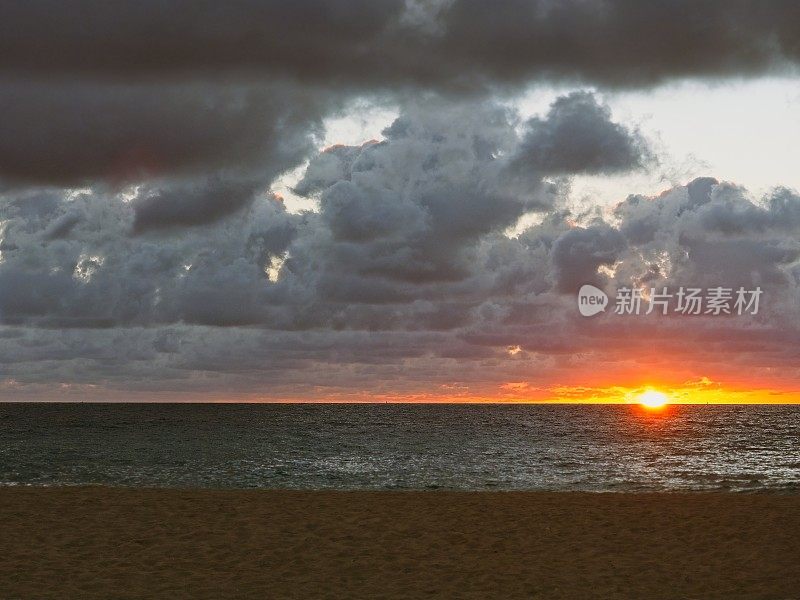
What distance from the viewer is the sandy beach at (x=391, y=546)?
57.4 feet

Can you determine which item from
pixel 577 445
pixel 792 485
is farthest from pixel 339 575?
pixel 577 445

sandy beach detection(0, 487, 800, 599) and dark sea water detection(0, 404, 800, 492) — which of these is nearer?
sandy beach detection(0, 487, 800, 599)

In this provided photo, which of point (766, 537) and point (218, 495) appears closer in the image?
point (766, 537)

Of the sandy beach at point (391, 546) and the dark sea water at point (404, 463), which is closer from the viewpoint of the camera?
the sandy beach at point (391, 546)

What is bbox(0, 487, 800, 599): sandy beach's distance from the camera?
17500 mm

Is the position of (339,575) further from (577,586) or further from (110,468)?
(110,468)

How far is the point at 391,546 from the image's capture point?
70.0 feet

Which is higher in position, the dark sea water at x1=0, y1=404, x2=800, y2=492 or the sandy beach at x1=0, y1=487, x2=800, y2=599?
the sandy beach at x1=0, y1=487, x2=800, y2=599

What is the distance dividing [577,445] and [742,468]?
27806mm

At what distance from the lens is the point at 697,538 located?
22.4 metres

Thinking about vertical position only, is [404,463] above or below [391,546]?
below

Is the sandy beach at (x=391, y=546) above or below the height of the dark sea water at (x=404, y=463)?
above

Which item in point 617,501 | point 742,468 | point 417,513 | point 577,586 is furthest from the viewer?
point 742,468

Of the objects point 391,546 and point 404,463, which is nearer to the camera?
point 391,546
